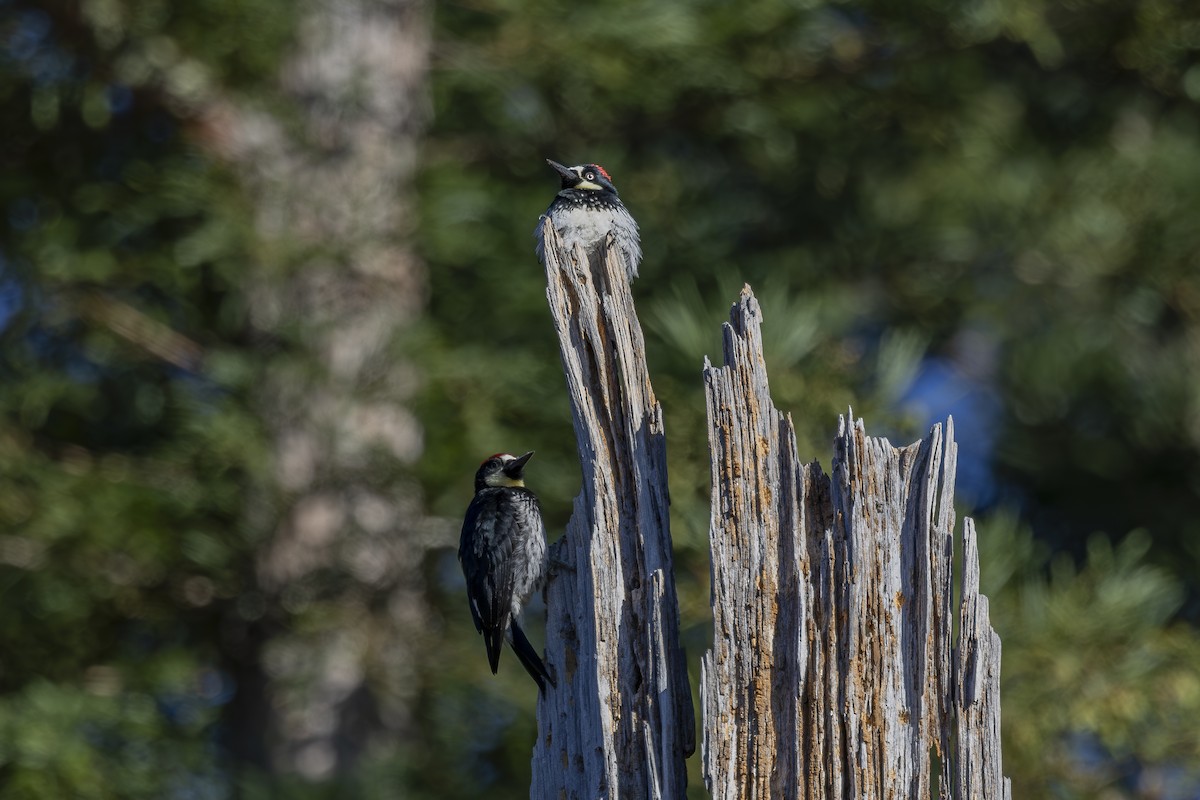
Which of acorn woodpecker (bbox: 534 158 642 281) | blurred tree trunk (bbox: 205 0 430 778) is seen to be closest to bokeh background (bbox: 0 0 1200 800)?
blurred tree trunk (bbox: 205 0 430 778)

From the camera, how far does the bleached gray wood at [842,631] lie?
3572 millimetres

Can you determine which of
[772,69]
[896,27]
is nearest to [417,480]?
[772,69]

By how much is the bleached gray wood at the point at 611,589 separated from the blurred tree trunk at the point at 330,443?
4185 millimetres

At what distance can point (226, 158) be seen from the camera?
9.07m

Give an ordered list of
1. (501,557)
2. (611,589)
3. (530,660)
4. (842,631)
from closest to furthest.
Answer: (842,631) < (611,589) < (530,660) < (501,557)

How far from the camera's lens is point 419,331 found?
27.5 feet

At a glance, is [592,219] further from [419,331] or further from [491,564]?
[419,331]

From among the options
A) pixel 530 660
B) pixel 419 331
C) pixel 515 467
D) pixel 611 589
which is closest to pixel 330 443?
pixel 419 331

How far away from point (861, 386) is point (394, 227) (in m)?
2.92

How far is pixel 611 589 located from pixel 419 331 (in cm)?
465

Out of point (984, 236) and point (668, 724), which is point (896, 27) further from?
point (668, 724)

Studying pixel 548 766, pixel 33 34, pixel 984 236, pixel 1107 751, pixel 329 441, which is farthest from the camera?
pixel 984 236

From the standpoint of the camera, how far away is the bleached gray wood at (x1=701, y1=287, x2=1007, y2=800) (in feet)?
11.7

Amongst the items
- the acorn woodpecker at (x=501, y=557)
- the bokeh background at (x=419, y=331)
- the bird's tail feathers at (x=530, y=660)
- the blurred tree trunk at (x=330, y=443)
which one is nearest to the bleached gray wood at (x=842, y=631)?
the bird's tail feathers at (x=530, y=660)
